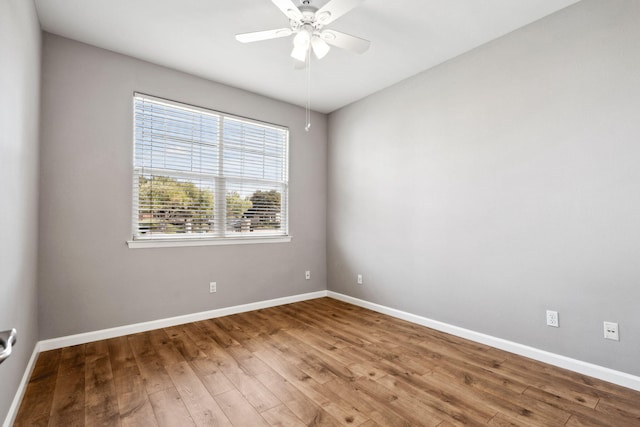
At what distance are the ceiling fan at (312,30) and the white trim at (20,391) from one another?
266cm

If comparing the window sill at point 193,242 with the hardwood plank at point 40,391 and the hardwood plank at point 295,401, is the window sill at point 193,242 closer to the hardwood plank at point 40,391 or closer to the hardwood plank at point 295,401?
the hardwood plank at point 40,391

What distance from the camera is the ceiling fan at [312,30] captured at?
1.94m

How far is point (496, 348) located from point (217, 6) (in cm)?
365

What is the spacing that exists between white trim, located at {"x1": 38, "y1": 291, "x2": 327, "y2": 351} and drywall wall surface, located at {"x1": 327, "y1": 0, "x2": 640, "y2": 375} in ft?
4.38

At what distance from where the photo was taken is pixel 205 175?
348cm

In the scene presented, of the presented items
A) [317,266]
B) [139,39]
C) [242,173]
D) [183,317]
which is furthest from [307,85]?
[183,317]

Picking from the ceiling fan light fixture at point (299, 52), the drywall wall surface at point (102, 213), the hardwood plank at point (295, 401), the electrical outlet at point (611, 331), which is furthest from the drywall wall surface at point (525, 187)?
the drywall wall surface at point (102, 213)

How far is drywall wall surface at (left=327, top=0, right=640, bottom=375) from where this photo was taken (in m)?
2.10

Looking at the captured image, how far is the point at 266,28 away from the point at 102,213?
2259 millimetres

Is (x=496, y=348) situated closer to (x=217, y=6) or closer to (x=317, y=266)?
(x=317, y=266)

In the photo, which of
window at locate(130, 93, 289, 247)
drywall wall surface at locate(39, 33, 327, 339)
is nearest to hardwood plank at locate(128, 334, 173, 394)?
drywall wall surface at locate(39, 33, 327, 339)

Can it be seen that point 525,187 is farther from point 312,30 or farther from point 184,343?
point 184,343

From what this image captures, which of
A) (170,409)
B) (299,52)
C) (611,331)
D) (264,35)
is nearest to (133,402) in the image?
(170,409)

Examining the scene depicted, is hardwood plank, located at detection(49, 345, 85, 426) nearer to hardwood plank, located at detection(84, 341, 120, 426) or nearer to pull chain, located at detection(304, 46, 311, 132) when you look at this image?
hardwood plank, located at detection(84, 341, 120, 426)
